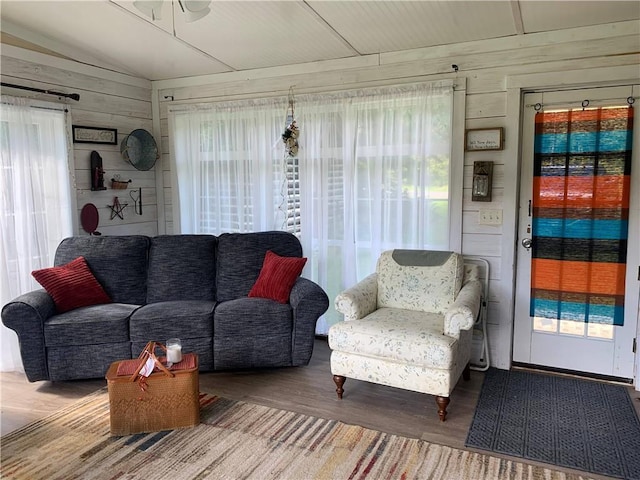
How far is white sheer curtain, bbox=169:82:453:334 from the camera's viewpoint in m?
3.61

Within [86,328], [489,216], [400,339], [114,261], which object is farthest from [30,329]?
[489,216]

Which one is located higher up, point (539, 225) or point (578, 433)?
point (539, 225)

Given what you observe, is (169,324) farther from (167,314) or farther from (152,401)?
(152,401)

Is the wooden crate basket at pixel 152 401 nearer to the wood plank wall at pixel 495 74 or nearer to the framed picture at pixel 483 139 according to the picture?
the wood plank wall at pixel 495 74

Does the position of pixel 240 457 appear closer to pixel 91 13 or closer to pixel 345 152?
pixel 345 152

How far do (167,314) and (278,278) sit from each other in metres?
0.80

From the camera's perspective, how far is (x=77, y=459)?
2.40 metres

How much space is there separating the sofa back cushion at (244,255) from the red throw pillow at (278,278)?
13 cm

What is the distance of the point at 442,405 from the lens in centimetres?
271

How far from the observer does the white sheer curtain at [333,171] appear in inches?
142

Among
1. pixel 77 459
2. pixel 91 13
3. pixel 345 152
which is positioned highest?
pixel 91 13

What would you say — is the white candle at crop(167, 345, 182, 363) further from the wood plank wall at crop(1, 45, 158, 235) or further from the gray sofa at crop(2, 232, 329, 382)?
the wood plank wall at crop(1, 45, 158, 235)

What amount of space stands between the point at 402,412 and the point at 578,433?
0.93 metres

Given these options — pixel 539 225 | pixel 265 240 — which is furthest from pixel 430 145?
pixel 265 240
